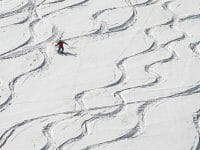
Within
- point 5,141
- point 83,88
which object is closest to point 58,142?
point 5,141

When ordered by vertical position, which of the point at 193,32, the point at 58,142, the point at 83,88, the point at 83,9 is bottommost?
the point at 58,142

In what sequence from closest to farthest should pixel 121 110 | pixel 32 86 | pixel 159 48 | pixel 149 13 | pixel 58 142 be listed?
pixel 58 142 → pixel 121 110 → pixel 32 86 → pixel 159 48 → pixel 149 13

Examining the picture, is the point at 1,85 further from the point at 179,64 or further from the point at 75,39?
the point at 179,64

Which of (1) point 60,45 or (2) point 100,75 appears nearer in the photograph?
(2) point 100,75

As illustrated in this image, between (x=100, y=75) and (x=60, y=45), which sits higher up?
(x=60, y=45)

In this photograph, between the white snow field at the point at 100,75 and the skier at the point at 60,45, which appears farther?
the skier at the point at 60,45

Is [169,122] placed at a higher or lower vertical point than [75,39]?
lower

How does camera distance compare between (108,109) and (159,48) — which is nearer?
(108,109)

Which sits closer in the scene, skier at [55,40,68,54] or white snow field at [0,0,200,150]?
white snow field at [0,0,200,150]
